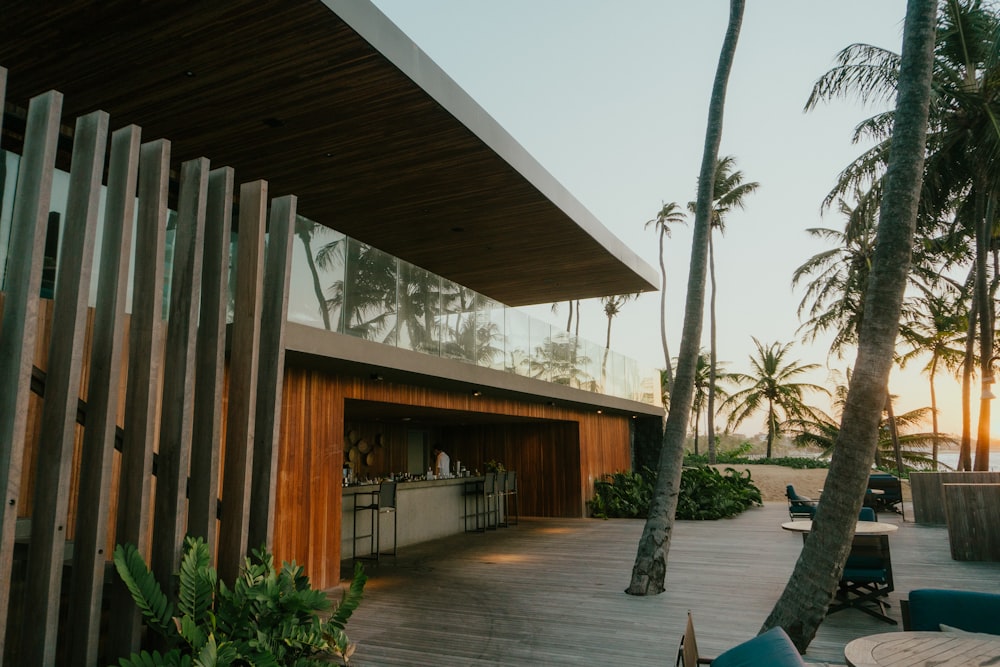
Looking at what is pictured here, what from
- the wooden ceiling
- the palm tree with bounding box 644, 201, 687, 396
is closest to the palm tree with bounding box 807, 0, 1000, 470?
the wooden ceiling

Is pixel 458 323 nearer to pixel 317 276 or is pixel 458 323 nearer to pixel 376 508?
pixel 317 276

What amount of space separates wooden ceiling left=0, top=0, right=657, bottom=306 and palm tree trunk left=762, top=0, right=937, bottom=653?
4.06 metres

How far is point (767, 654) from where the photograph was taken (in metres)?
2.44

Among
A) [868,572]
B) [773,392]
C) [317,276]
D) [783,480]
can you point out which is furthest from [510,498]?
[773,392]

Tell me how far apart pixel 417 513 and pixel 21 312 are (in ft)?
30.8

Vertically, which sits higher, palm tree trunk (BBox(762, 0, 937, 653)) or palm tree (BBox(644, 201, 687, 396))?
palm tree (BBox(644, 201, 687, 396))

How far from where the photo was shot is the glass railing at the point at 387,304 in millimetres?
5883

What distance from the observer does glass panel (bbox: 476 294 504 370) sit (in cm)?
966

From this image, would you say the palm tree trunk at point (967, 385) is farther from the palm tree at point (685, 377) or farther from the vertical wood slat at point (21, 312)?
the vertical wood slat at point (21, 312)

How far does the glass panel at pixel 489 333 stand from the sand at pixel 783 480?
12918mm

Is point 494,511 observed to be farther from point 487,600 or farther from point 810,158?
point 810,158

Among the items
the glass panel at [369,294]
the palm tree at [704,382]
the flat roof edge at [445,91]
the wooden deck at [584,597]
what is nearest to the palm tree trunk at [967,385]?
the wooden deck at [584,597]

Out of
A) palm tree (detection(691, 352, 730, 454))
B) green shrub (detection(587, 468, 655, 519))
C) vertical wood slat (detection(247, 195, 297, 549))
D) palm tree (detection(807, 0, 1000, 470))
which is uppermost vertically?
palm tree (detection(807, 0, 1000, 470))

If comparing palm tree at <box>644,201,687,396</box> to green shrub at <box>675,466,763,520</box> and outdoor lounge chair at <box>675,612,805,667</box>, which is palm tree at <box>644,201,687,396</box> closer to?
Result: green shrub at <box>675,466,763,520</box>
